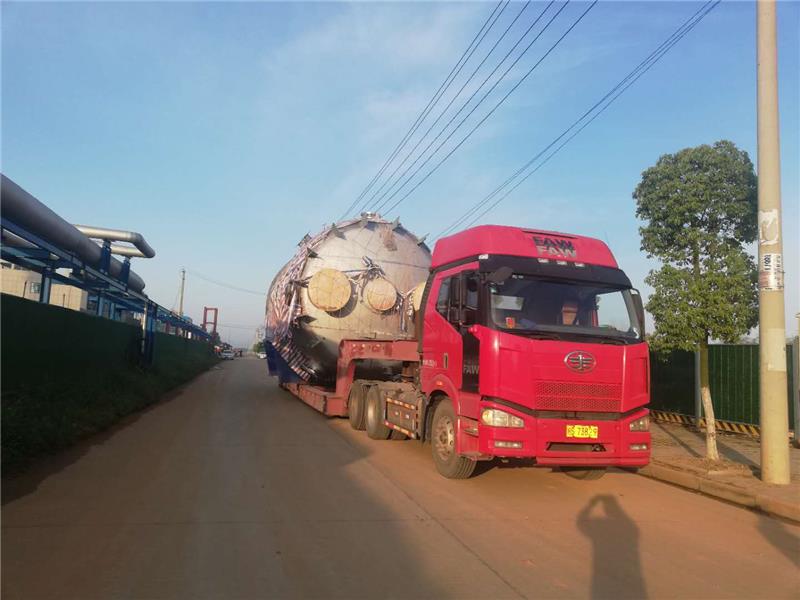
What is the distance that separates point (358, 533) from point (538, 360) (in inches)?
110

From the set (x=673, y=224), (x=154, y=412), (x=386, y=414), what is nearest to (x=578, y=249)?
(x=673, y=224)

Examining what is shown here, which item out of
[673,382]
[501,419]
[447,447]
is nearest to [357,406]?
[447,447]

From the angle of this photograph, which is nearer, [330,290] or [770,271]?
[770,271]

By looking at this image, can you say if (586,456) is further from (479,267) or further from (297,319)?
(297,319)

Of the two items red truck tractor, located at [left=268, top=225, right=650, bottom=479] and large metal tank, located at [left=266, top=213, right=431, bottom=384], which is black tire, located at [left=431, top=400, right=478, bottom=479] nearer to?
red truck tractor, located at [left=268, top=225, right=650, bottom=479]

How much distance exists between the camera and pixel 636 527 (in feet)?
19.5

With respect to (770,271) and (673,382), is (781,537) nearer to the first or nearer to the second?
(770,271)

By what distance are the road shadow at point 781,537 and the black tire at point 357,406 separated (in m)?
7.27

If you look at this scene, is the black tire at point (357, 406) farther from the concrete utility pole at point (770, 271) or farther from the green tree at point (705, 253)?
the concrete utility pole at point (770, 271)

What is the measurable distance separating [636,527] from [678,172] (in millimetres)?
5892

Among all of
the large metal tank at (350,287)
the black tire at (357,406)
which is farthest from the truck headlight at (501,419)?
the large metal tank at (350,287)

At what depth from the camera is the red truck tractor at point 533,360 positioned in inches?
264

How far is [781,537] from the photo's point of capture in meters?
5.87

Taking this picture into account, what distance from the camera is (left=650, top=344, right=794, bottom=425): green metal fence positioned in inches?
480
